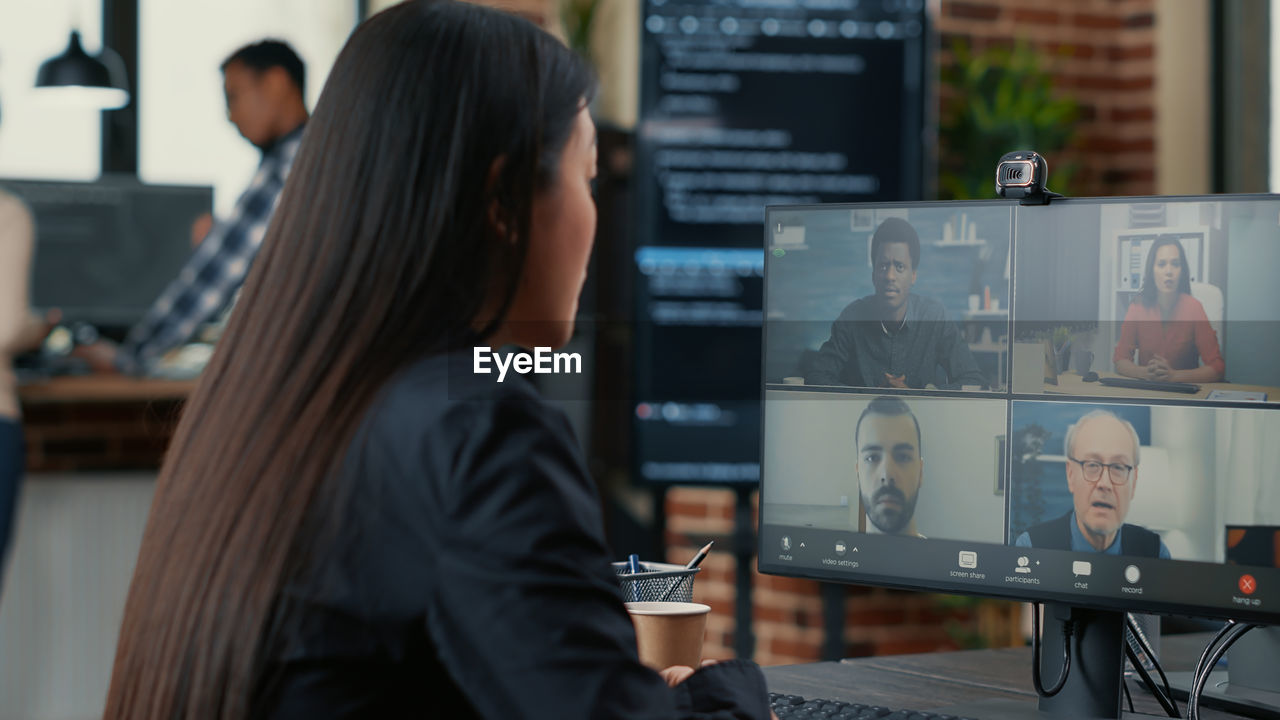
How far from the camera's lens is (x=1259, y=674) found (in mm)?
1275

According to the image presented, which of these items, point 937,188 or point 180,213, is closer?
point 937,188

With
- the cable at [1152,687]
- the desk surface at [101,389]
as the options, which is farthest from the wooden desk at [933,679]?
the desk surface at [101,389]

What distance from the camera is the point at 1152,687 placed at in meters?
1.24

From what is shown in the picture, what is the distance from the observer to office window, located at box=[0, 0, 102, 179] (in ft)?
12.7

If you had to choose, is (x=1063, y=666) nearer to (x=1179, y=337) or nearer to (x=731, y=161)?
(x=1179, y=337)

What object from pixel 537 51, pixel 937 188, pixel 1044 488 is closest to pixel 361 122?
pixel 537 51

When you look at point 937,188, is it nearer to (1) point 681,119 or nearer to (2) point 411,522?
(1) point 681,119

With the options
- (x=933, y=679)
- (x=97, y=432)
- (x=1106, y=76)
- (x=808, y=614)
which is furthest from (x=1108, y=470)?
(x=97, y=432)

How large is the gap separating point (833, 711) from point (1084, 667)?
235 mm

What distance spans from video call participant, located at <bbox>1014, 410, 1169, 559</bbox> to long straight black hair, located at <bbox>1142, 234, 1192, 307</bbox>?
104 mm

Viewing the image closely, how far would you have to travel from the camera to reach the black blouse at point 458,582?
718 millimetres

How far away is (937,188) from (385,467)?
2.91 metres

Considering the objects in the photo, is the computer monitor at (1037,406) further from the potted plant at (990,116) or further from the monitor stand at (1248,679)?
the potted plant at (990,116)

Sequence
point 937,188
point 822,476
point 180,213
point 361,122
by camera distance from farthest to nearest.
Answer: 1. point 180,213
2. point 937,188
3. point 822,476
4. point 361,122
